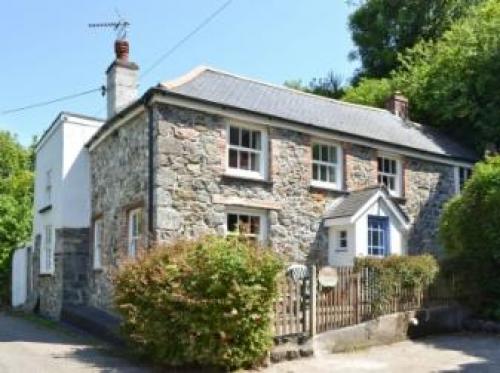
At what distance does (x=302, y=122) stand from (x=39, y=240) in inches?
404

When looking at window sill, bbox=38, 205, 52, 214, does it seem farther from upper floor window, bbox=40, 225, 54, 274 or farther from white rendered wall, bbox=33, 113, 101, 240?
upper floor window, bbox=40, 225, 54, 274

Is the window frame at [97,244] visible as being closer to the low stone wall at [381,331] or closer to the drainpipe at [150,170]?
the drainpipe at [150,170]

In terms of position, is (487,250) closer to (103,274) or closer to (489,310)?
(489,310)

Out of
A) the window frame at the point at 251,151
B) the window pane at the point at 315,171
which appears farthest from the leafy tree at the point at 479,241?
the window frame at the point at 251,151

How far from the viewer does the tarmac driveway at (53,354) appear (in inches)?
433

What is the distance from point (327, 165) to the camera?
59.5 feet

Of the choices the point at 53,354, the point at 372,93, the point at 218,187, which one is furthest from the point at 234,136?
the point at 372,93

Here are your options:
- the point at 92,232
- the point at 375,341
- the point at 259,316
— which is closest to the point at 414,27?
the point at 92,232

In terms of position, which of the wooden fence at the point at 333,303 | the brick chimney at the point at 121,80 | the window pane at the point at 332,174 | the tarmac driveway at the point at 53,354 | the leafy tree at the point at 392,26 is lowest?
the tarmac driveway at the point at 53,354

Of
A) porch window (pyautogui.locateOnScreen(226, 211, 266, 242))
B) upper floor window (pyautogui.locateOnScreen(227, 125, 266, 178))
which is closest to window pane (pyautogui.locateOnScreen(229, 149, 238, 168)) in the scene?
upper floor window (pyautogui.locateOnScreen(227, 125, 266, 178))

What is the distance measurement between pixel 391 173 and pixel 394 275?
6.70 m

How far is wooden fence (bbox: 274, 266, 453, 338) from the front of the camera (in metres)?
11.7

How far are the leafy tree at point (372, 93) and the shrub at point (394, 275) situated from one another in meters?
16.2

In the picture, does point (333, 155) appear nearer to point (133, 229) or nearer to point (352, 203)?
point (352, 203)
